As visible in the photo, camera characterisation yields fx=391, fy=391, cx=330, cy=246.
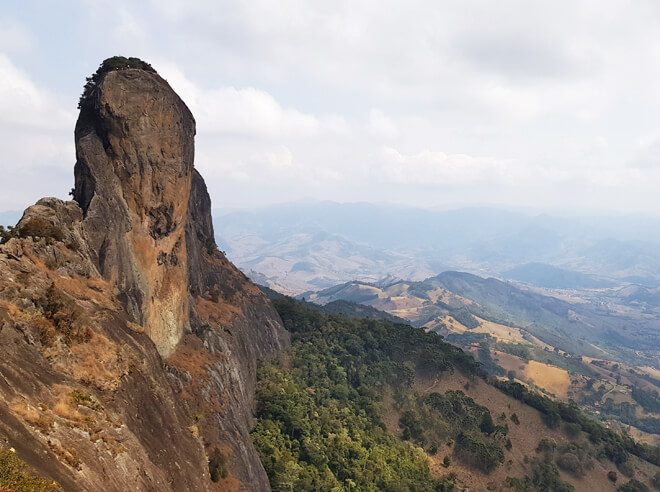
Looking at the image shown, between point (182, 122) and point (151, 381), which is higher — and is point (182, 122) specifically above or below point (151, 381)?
above

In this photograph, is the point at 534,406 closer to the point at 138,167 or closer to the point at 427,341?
the point at 427,341

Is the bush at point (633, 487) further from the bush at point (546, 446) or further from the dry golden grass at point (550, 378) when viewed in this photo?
the dry golden grass at point (550, 378)

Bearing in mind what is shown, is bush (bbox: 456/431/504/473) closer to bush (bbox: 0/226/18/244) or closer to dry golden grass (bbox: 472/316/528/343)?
bush (bbox: 0/226/18/244)

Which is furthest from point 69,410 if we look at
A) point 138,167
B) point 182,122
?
point 182,122

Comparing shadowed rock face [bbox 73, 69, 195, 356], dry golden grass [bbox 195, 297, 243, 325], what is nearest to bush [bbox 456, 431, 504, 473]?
dry golden grass [bbox 195, 297, 243, 325]

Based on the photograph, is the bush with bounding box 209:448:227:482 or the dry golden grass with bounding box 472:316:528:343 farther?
the dry golden grass with bounding box 472:316:528:343

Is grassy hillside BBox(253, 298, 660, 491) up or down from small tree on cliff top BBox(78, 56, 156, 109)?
down
